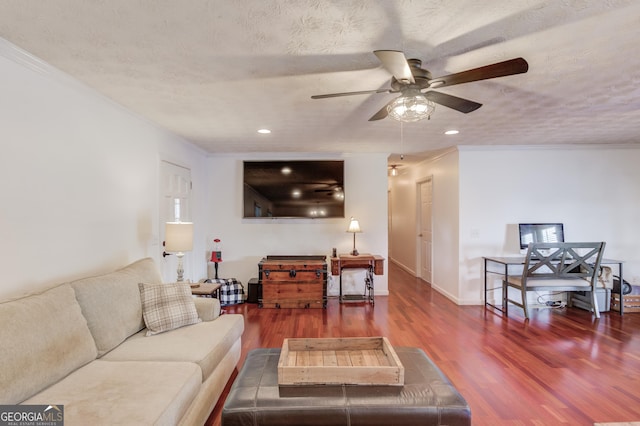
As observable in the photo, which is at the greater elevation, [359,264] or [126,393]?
[359,264]

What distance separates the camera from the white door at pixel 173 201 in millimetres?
3501

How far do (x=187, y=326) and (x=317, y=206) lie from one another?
2844 mm

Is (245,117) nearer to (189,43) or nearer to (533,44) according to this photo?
(189,43)

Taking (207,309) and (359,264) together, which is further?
(359,264)

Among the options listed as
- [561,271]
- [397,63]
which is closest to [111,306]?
[397,63]

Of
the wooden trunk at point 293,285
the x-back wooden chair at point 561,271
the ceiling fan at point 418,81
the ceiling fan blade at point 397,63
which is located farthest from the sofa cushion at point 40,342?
the x-back wooden chair at point 561,271

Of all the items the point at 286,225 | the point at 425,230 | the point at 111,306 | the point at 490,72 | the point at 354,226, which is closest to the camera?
the point at 490,72

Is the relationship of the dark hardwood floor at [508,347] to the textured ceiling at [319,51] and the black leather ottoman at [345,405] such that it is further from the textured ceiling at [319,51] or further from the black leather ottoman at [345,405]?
the textured ceiling at [319,51]

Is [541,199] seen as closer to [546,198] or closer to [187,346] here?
[546,198]

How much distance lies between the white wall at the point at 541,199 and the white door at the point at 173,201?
3900 mm

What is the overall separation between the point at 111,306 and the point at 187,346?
0.59 metres

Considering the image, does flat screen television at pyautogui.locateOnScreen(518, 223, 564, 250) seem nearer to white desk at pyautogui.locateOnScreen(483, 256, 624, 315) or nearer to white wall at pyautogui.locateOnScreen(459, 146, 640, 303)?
white wall at pyautogui.locateOnScreen(459, 146, 640, 303)

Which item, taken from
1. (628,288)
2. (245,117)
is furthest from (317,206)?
(628,288)

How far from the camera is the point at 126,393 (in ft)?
4.82
